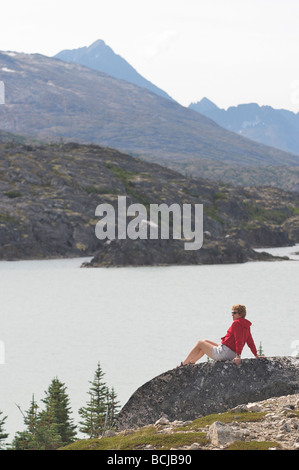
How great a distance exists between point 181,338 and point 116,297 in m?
41.0

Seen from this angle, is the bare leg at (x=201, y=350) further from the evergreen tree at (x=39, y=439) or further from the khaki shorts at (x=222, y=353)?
the evergreen tree at (x=39, y=439)

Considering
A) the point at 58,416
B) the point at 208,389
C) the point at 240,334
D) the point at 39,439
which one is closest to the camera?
the point at 240,334

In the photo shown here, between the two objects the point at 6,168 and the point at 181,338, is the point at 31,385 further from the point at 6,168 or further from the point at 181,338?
the point at 6,168

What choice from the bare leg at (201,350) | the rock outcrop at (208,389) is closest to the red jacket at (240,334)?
the bare leg at (201,350)

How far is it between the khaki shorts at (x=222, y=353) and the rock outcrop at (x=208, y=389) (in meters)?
0.24

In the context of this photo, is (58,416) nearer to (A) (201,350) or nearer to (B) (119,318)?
(A) (201,350)

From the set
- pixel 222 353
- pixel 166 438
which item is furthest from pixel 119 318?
pixel 166 438

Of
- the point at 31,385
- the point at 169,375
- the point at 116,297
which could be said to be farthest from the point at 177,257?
the point at 169,375

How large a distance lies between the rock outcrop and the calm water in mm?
20645

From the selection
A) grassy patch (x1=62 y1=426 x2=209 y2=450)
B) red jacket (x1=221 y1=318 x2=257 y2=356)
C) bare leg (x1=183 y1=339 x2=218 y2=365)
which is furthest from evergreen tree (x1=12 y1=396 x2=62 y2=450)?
grassy patch (x1=62 y1=426 x2=209 y2=450)

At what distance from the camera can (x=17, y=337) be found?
69.1 metres

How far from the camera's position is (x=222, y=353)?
17734 mm

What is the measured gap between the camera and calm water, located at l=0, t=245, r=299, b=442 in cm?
4938

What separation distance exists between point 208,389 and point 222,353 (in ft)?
4.22
